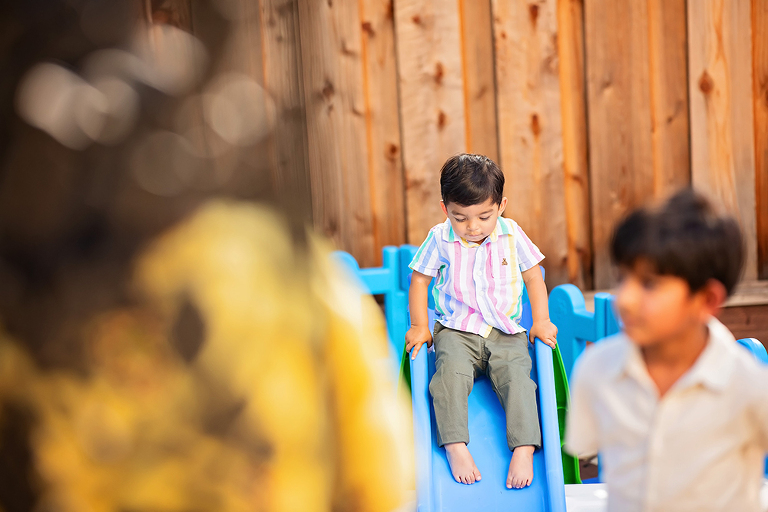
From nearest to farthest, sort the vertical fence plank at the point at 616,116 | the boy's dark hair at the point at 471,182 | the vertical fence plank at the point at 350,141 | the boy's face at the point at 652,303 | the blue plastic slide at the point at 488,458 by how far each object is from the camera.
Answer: the boy's face at the point at 652,303, the blue plastic slide at the point at 488,458, the boy's dark hair at the point at 471,182, the vertical fence plank at the point at 350,141, the vertical fence plank at the point at 616,116

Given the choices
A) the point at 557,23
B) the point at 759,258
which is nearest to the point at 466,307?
the point at 557,23

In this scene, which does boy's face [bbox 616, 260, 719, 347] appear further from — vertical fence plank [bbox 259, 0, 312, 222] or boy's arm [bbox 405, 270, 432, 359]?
boy's arm [bbox 405, 270, 432, 359]

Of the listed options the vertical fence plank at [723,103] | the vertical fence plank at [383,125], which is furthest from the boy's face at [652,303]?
the vertical fence plank at [723,103]

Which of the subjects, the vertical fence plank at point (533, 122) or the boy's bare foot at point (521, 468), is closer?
the boy's bare foot at point (521, 468)

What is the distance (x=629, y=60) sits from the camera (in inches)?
119

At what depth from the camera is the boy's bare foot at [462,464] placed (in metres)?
1.88

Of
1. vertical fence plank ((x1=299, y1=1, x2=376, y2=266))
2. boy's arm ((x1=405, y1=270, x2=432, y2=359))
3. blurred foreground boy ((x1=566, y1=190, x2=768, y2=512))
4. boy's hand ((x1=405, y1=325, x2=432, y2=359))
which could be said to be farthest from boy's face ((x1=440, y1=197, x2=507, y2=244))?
blurred foreground boy ((x1=566, y1=190, x2=768, y2=512))

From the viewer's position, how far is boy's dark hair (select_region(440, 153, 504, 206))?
1.99 metres

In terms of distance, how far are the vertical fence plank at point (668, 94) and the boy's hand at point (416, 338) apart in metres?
1.58

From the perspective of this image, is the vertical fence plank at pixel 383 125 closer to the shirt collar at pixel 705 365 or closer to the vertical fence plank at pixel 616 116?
the vertical fence plank at pixel 616 116

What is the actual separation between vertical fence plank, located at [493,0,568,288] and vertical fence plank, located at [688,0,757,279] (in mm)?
641

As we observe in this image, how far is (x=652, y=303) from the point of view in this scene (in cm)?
83

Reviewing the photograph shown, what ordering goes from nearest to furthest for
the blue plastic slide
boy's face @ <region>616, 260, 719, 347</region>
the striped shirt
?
boy's face @ <region>616, 260, 719, 347</region>
the blue plastic slide
the striped shirt

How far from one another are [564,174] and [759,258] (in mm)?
1011
